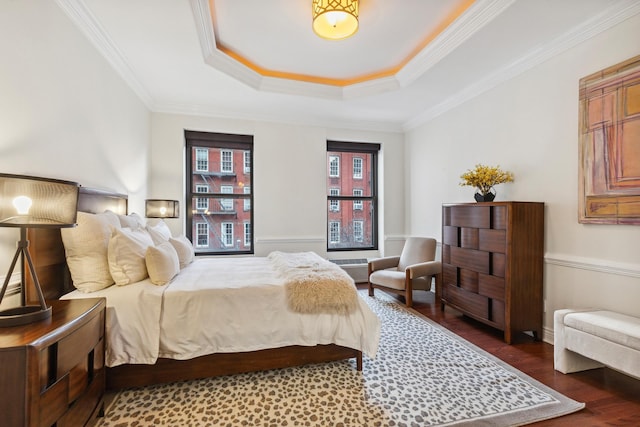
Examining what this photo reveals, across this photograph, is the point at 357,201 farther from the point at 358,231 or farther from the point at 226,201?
the point at 226,201

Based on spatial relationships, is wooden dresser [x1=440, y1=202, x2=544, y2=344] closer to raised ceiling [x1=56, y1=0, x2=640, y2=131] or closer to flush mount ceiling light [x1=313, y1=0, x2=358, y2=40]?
raised ceiling [x1=56, y1=0, x2=640, y2=131]

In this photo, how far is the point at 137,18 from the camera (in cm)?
240

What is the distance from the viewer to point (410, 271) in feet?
12.0

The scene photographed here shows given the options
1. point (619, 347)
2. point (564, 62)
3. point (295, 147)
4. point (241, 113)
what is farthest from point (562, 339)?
point (241, 113)

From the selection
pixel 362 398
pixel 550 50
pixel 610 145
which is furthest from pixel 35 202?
pixel 550 50

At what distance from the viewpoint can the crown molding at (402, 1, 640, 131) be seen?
226 cm

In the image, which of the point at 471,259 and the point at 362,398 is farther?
the point at 471,259

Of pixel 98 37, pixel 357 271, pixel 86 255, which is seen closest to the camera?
pixel 86 255

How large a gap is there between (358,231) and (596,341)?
3597mm

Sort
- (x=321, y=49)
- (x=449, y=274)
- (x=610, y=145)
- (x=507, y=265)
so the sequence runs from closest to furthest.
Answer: (x=610, y=145)
(x=507, y=265)
(x=321, y=49)
(x=449, y=274)

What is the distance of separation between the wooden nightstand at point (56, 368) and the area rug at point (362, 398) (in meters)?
0.36

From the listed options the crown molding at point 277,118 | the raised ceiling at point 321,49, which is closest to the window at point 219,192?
the crown molding at point 277,118

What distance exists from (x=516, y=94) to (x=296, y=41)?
239 cm

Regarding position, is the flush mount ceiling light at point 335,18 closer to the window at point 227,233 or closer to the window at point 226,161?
the window at point 226,161
